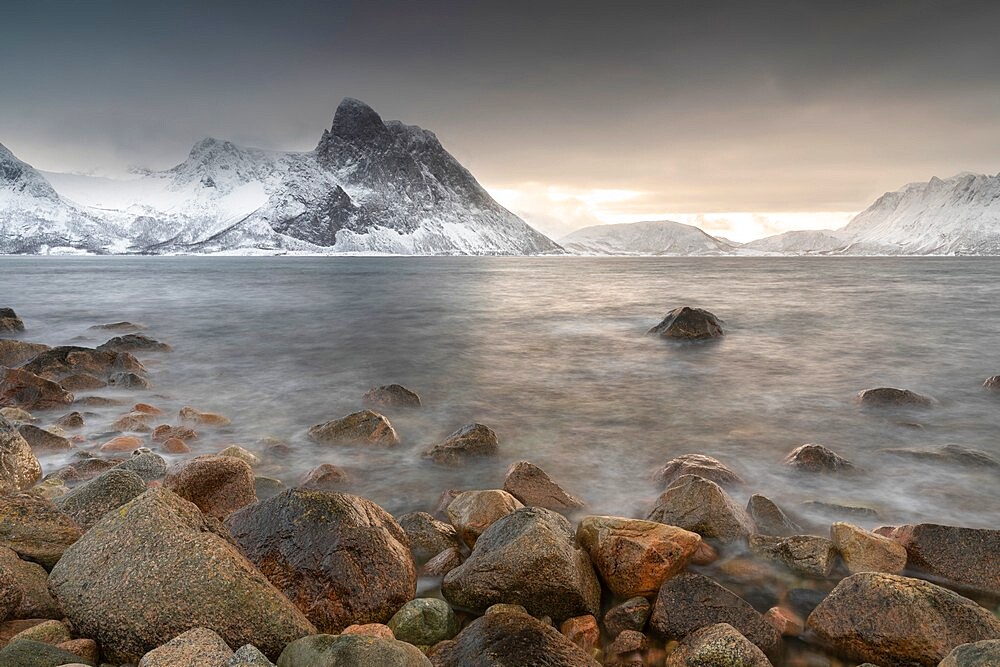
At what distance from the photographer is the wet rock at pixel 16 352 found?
644 inches

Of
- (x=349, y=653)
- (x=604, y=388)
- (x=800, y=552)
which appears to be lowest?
(x=604, y=388)

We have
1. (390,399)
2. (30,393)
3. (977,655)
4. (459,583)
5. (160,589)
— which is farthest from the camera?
(390,399)

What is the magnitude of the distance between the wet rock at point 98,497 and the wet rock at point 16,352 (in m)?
13.2

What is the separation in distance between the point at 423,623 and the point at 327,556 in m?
0.96

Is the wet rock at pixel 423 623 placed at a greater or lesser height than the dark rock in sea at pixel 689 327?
lesser

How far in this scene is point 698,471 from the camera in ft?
28.0

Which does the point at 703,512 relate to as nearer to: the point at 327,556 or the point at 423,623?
the point at 423,623

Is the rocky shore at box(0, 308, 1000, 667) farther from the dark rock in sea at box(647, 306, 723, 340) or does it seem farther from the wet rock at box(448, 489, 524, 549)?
the dark rock in sea at box(647, 306, 723, 340)

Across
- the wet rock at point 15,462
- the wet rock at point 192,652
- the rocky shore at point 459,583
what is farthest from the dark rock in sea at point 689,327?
the wet rock at point 192,652

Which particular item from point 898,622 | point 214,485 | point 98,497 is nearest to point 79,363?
point 214,485

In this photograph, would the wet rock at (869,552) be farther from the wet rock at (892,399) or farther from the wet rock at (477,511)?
the wet rock at (892,399)

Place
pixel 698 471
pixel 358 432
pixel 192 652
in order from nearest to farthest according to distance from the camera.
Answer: pixel 192 652, pixel 698 471, pixel 358 432

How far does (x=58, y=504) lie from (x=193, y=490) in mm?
1219

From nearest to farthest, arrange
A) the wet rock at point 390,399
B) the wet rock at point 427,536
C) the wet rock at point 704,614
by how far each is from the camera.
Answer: the wet rock at point 704,614 < the wet rock at point 427,536 < the wet rock at point 390,399
